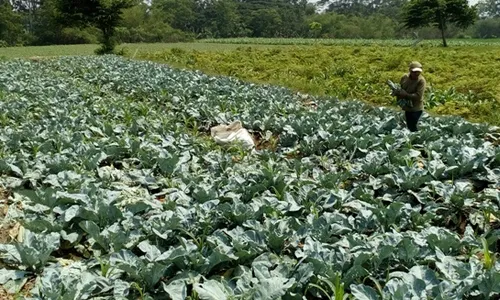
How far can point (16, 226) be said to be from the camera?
4.05 metres

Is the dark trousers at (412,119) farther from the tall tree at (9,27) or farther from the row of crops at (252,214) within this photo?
the tall tree at (9,27)

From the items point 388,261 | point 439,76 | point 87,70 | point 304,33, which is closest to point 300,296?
point 388,261

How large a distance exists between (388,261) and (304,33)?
86.7m

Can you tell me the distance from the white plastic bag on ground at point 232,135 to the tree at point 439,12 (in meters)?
40.4

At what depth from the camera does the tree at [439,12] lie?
43.2 metres

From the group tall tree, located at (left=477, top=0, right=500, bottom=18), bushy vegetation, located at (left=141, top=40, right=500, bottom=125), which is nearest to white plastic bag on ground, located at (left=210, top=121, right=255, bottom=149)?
bushy vegetation, located at (left=141, top=40, right=500, bottom=125)

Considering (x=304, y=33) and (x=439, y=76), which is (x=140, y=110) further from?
(x=304, y=33)

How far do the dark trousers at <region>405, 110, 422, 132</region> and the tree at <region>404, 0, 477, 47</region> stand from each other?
39.5 metres

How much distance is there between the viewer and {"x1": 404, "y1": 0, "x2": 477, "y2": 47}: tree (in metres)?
43.2

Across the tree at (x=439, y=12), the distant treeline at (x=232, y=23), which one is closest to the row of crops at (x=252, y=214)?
the tree at (x=439, y=12)

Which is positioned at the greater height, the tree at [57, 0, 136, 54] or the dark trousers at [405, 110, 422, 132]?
the tree at [57, 0, 136, 54]

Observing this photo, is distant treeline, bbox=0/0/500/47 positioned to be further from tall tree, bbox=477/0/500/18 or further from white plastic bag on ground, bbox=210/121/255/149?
white plastic bag on ground, bbox=210/121/255/149

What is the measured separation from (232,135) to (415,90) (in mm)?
2844

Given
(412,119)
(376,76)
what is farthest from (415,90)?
(376,76)
